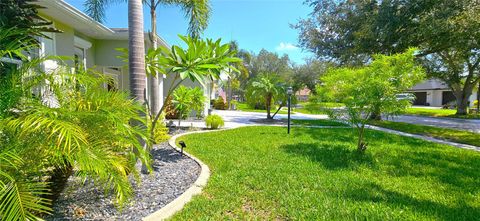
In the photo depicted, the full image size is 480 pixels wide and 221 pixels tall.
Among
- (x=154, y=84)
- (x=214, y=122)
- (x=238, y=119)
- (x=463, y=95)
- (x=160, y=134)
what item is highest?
(x=463, y=95)

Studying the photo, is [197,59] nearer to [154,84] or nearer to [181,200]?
[181,200]

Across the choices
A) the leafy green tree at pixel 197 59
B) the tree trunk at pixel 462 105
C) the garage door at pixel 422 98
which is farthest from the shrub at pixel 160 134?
the garage door at pixel 422 98

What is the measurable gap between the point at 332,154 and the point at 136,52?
5513 mm

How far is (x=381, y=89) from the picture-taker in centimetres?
616

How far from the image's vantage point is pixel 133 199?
370 centimetres

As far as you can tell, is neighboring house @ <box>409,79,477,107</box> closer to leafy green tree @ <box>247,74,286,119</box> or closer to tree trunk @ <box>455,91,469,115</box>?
tree trunk @ <box>455,91,469,115</box>

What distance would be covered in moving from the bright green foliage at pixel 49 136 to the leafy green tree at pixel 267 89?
12650 millimetres

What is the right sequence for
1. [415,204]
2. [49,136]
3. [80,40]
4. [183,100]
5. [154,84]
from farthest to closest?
[183,100], [80,40], [154,84], [415,204], [49,136]

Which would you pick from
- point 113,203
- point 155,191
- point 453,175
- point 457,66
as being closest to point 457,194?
point 453,175

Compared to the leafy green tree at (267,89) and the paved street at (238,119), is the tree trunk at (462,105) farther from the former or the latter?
the leafy green tree at (267,89)

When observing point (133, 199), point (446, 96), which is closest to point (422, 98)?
point (446, 96)

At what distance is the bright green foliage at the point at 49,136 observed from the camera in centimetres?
219

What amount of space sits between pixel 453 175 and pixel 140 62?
6.76 meters

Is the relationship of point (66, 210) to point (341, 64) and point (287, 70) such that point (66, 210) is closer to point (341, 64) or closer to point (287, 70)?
point (341, 64)
